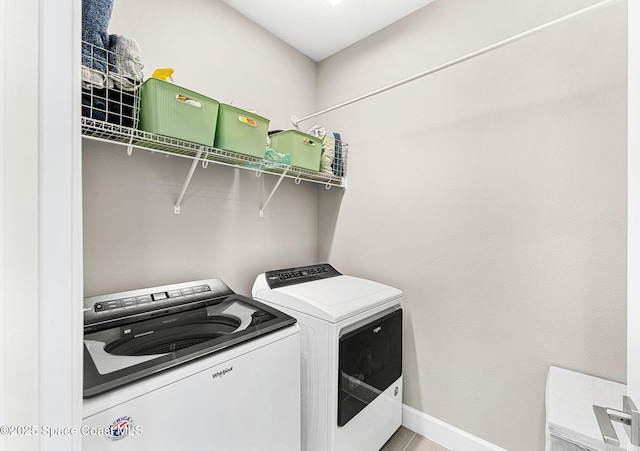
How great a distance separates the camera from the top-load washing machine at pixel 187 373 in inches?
32.0

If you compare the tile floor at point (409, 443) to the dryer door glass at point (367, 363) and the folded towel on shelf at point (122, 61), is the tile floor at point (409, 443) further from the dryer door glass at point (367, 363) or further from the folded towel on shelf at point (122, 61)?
the folded towel on shelf at point (122, 61)

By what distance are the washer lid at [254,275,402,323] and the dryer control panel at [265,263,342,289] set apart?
6cm

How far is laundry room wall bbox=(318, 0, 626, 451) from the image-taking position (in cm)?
131

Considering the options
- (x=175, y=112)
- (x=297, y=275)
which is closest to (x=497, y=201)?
(x=297, y=275)

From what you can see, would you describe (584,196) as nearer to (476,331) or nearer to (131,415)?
(476,331)

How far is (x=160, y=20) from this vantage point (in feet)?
5.07

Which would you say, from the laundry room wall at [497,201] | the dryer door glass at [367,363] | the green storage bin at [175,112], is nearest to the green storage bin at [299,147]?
the laundry room wall at [497,201]

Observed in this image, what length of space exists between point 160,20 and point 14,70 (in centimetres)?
135

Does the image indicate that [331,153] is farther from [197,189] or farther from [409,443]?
[409,443]

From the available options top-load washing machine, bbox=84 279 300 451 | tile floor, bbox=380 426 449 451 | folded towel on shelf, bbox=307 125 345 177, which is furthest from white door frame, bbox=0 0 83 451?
tile floor, bbox=380 426 449 451

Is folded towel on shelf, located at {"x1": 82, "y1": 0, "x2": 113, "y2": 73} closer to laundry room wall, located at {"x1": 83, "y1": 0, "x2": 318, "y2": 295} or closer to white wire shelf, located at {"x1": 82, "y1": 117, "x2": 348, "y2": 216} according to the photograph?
white wire shelf, located at {"x1": 82, "y1": 117, "x2": 348, "y2": 216}

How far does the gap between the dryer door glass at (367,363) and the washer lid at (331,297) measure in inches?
4.8

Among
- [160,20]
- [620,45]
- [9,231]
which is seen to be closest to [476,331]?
[620,45]

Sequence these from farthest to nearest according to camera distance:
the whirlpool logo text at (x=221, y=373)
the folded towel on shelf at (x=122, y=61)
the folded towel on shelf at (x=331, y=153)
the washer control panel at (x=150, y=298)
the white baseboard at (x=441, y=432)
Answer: the folded towel on shelf at (x=331, y=153), the white baseboard at (x=441, y=432), the washer control panel at (x=150, y=298), the folded towel on shelf at (x=122, y=61), the whirlpool logo text at (x=221, y=373)
